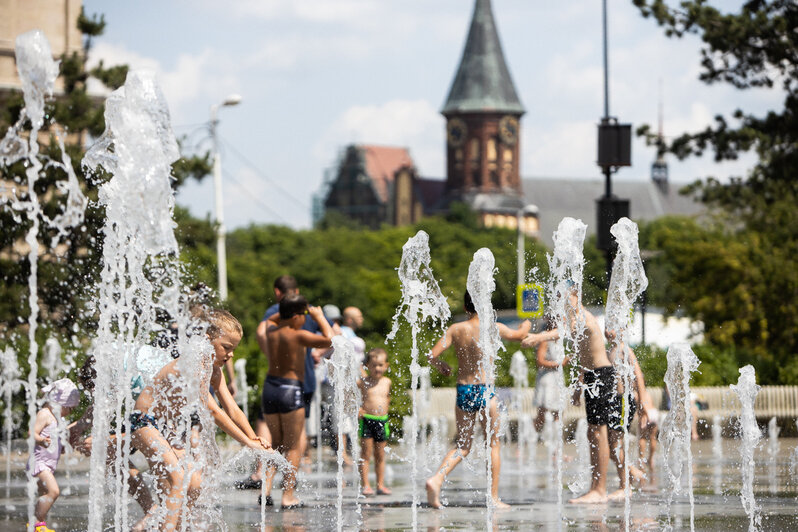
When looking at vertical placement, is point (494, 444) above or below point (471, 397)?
below

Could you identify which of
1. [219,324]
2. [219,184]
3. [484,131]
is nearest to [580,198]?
[484,131]

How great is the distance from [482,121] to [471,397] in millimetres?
156913

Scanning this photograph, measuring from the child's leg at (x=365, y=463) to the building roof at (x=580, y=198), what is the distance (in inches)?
5964

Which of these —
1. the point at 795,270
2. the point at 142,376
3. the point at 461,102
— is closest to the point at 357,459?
the point at 142,376

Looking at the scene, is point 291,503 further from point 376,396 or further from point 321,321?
point 376,396

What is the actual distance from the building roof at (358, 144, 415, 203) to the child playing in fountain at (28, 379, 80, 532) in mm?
169143

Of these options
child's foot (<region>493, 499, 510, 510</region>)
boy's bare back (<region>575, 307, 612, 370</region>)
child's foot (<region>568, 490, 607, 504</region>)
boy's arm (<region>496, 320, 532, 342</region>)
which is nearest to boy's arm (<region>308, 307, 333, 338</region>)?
boy's arm (<region>496, 320, 532, 342</region>)

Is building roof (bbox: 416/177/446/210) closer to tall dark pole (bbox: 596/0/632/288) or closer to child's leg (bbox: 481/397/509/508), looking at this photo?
tall dark pole (bbox: 596/0/632/288)

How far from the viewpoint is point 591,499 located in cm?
980

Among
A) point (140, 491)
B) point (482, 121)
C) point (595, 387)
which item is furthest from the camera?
point (482, 121)

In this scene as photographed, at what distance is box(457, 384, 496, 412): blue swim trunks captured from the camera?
9445 millimetres

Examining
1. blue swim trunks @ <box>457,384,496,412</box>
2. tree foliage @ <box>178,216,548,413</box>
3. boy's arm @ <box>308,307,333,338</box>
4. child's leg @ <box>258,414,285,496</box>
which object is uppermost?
tree foliage @ <box>178,216,548,413</box>

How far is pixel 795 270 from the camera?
3562 centimetres

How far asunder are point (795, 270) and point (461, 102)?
129 metres
